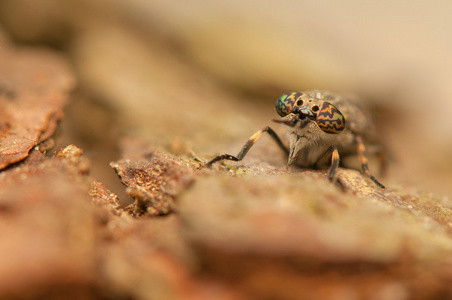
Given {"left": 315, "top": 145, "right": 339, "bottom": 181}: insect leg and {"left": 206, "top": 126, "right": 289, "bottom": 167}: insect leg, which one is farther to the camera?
{"left": 206, "top": 126, "right": 289, "bottom": 167}: insect leg

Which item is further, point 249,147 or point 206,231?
point 249,147

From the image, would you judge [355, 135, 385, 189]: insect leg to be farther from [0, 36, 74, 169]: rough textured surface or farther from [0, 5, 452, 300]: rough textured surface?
[0, 36, 74, 169]: rough textured surface

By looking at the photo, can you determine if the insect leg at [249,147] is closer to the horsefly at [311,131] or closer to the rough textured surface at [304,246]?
the horsefly at [311,131]

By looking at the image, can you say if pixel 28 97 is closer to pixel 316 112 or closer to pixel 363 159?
pixel 316 112

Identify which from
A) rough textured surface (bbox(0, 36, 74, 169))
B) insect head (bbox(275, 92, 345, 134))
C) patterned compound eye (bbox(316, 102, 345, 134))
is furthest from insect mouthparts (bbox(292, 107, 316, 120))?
rough textured surface (bbox(0, 36, 74, 169))

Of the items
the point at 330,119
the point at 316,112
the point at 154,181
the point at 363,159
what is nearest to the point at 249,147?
the point at 316,112

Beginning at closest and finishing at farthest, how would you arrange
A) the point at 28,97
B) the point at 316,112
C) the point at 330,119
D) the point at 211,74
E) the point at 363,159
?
the point at 330,119 < the point at 316,112 < the point at 363,159 < the point at 28,97 < the point at 211,74
